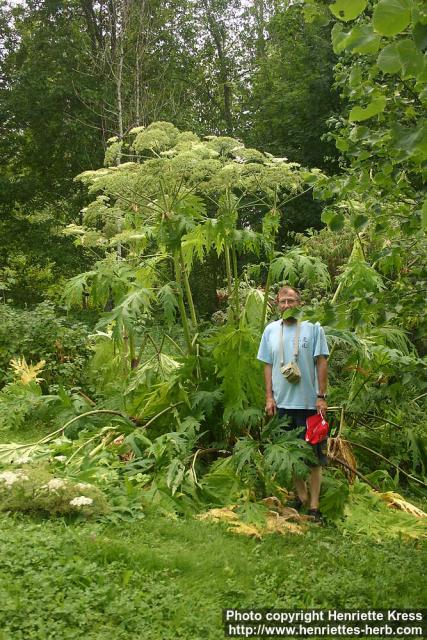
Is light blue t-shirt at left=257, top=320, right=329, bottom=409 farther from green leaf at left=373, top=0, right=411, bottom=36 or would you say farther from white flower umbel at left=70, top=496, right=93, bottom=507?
green leaf at left=373, top=0, right=411, bottom=36

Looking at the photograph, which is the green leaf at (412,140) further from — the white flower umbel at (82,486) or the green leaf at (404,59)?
the white flower umbel at (82,486)

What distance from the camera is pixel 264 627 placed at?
3.24m

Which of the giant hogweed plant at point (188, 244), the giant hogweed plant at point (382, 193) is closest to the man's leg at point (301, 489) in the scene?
the giant hogweed plant at point (188, 244)

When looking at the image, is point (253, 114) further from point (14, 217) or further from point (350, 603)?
point (350, 603)

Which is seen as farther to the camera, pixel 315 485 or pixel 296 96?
pixel 296 96

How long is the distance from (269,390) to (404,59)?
378 centimetres

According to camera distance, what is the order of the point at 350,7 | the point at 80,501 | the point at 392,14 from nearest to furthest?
the point at 392,14, the point at 350,7, the point at 80,501

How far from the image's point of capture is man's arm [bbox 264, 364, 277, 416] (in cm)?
516

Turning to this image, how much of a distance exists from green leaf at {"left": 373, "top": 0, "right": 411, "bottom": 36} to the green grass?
2739 mm

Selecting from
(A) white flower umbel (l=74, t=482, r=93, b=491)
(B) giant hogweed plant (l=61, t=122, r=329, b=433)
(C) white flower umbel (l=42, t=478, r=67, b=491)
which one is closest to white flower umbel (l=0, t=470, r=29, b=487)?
(C) white flower umbel (l=42, t=478, r=67, b=491)

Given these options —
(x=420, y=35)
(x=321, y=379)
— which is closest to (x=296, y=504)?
(x=321, y=379)

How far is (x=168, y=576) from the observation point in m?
3.72

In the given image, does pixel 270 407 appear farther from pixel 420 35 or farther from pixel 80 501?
pixel 420 35

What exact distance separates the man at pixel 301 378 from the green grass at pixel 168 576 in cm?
60
